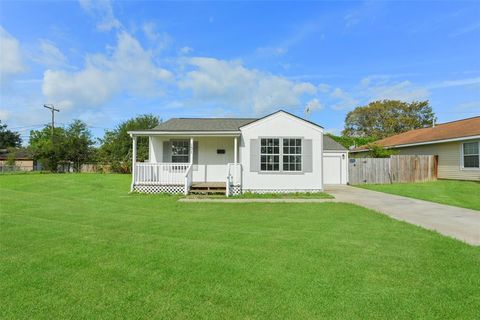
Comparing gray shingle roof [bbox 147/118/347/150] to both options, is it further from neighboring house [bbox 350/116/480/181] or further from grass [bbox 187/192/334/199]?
neighboring house [bbox 350/116/480/181]

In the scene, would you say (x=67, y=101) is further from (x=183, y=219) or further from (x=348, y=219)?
(x=348, y=219)

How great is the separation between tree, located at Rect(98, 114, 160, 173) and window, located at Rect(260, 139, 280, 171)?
16.5 metres

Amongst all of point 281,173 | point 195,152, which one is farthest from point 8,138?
point 281,173

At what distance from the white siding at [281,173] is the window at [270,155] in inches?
10.5

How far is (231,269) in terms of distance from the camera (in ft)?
13.4

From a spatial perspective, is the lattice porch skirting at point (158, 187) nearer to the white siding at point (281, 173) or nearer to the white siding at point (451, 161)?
the white siding at point (281, 173)

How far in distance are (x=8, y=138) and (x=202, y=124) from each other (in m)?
59.2

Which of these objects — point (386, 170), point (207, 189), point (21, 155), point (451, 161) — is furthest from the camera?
point (21, 155)

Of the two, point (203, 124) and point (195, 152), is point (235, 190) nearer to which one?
point (195, 152)

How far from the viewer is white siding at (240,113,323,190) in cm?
1335

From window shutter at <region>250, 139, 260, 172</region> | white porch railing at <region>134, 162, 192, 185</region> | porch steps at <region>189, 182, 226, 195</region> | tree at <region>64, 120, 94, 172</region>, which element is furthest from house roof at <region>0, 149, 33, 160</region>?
window shutter at <region>250, 139, 260, 172</region>

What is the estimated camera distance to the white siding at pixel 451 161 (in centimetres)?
1781

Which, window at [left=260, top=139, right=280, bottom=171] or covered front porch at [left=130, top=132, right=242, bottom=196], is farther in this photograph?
covered front porch at [left=130, top=132, right=242, bottom=196]

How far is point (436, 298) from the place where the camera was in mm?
3273
